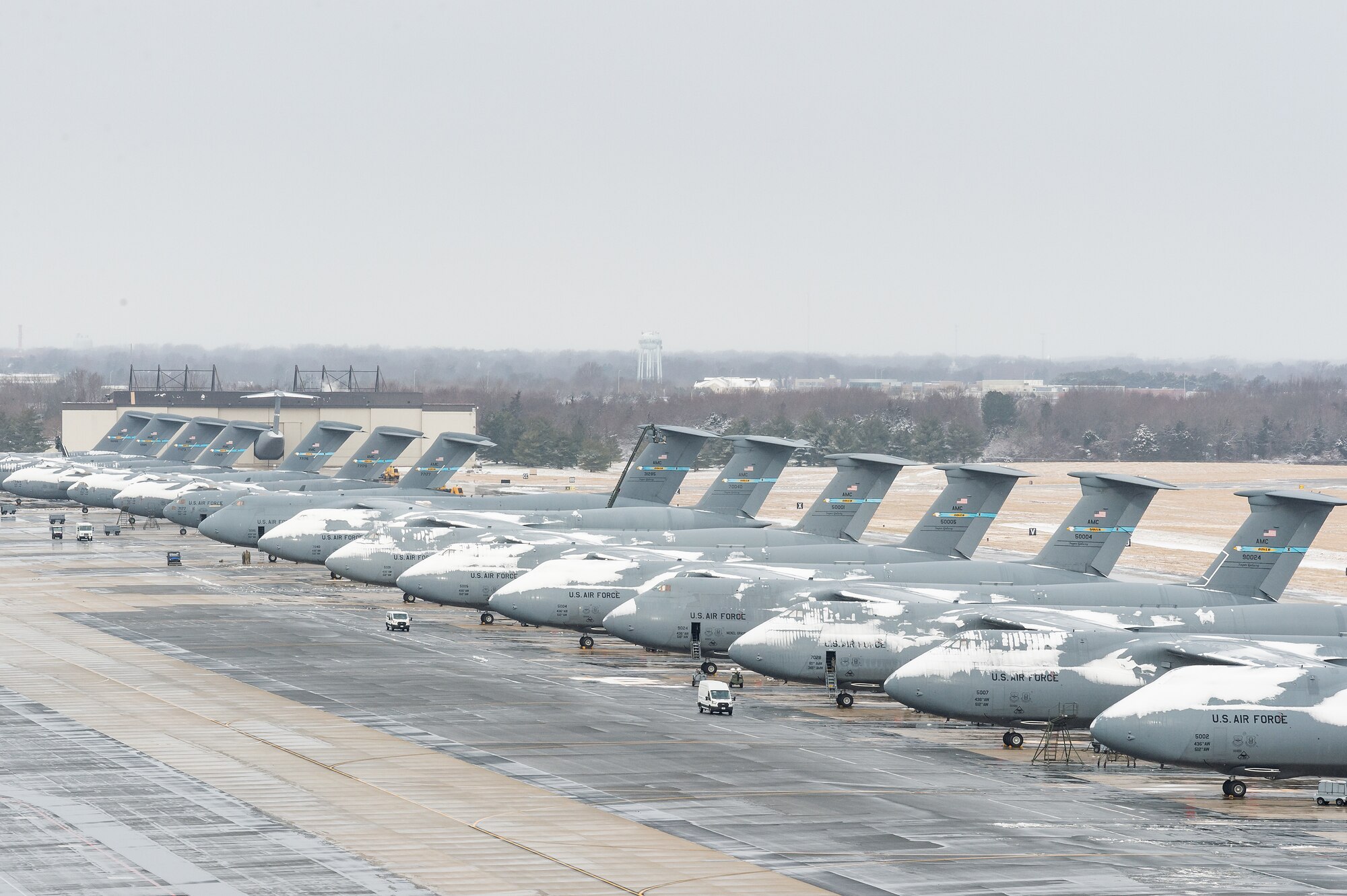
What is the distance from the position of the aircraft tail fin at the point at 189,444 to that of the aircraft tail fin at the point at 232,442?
7835 mm

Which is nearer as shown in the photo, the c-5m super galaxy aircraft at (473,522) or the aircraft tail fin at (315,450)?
the c-5m super galaxy aircraft at (473,522)

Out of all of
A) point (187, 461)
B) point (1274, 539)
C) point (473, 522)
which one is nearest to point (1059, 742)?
point (1274, 539)

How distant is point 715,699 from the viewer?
183ft

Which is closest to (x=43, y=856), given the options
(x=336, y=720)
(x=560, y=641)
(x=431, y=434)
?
(x=336, y=720)

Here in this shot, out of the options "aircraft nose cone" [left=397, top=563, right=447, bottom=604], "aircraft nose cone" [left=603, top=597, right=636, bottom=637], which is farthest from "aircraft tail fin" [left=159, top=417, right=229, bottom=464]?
"aircraft nose cone" [left=603, top=597, right=636, bottom=637]

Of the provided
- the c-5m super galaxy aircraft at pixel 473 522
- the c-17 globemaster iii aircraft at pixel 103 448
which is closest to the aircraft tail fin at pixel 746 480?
the c-5m super galaxy aircraft at pixel 473 522

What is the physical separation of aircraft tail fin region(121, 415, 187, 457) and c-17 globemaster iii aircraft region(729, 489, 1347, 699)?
387 feet

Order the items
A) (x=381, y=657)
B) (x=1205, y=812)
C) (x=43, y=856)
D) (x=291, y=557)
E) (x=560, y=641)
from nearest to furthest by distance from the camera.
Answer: (x=43, y=856) < (x=1205, y=812) < (x=381, y=657) < (x=560, y=641) < (x=291, y=557)

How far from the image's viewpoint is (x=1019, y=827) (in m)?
40.3

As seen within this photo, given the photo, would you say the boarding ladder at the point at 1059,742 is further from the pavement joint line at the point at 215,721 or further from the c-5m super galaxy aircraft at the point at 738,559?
the pavement joint line at the point at 215,721

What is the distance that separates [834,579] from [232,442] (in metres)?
96.5

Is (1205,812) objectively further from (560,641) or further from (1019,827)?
(560,641)

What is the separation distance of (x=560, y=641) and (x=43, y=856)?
1537 inches

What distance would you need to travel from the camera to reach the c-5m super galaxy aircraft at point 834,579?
212 feet
